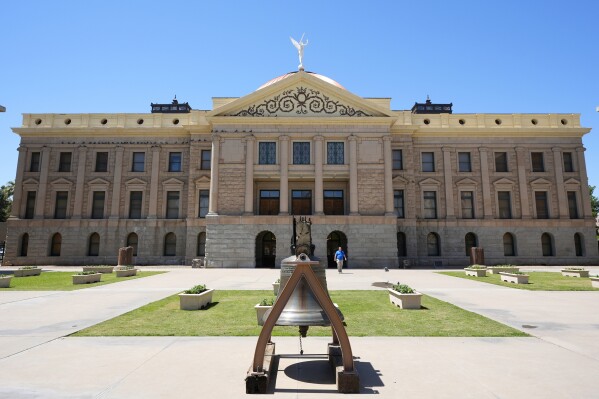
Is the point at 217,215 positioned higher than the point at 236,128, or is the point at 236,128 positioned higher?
the point at 236,128

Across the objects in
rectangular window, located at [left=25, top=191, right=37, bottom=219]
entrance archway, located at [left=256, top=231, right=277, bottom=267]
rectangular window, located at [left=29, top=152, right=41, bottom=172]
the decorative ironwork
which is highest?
the decorative ironwork

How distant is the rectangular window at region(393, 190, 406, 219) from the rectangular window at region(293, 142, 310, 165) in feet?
34.9

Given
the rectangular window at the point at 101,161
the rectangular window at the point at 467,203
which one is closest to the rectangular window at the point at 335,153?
the rectangular window at the point at 467,203

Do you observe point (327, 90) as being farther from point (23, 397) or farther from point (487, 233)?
point (23, 397)

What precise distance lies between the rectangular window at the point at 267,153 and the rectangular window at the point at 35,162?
84.8 feet

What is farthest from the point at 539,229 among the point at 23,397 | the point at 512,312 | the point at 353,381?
the point at 23,397

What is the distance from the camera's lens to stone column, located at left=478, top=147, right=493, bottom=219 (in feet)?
127

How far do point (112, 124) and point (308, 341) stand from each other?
4067 centimetres

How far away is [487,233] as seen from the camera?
3825 cm

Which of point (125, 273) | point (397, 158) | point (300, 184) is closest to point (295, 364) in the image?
point (125, 273)

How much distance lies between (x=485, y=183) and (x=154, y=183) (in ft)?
121

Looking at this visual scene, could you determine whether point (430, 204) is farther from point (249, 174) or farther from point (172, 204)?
point (172, 204)

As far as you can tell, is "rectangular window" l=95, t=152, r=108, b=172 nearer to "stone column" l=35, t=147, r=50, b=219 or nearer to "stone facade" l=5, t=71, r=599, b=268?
"stone facade" l=5, t=71, r=599, b=268

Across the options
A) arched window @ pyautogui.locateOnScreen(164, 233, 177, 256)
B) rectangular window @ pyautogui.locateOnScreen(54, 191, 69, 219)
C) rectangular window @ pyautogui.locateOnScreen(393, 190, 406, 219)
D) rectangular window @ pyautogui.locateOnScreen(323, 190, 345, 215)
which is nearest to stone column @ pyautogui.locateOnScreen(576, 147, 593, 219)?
rectangular window @ pyautogui.locateOnScreen(393, 190, 406, 219)
